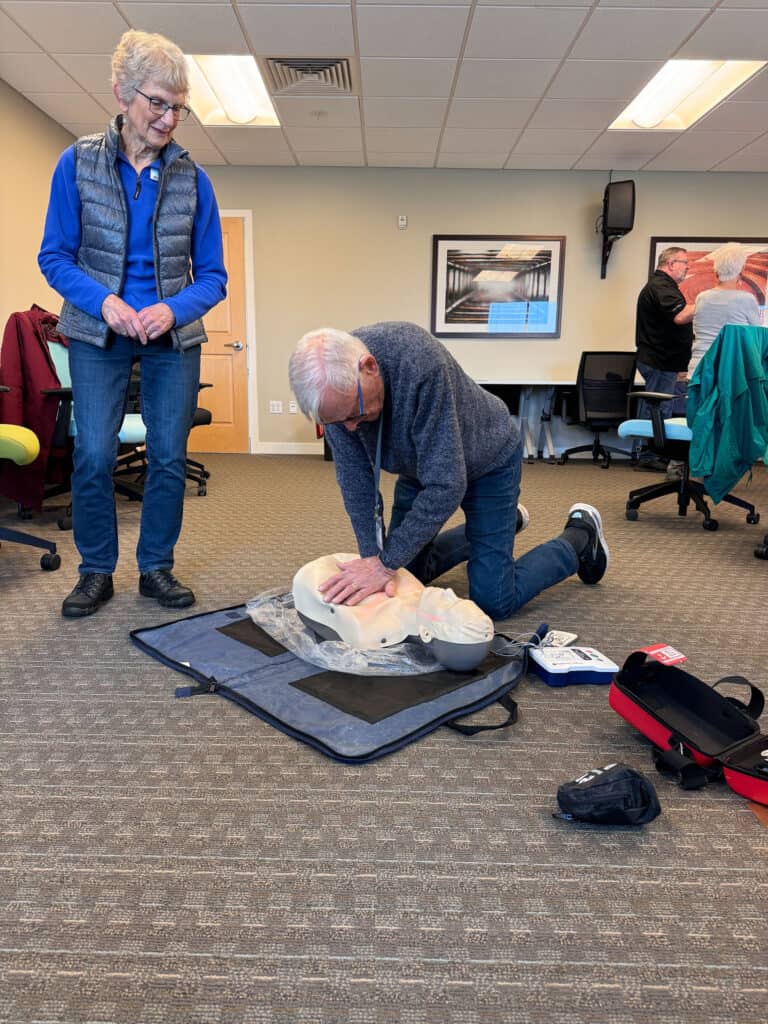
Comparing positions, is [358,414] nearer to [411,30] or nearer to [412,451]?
[412,451]

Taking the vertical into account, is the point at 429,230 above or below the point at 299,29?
below

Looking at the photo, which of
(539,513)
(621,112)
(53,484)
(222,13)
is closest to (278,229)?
(222,13)

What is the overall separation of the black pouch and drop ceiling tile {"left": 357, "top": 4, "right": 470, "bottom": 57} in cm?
334

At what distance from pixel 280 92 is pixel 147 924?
4.31m

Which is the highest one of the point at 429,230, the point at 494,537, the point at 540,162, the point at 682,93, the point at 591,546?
the point at 682,93

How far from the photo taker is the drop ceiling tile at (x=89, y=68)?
3.50 meters

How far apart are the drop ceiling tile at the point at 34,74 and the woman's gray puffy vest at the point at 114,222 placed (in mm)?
2565

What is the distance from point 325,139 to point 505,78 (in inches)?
58.1

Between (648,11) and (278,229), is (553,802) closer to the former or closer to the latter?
(648,11)

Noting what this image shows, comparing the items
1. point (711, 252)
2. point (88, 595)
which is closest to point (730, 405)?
point (88, 595)

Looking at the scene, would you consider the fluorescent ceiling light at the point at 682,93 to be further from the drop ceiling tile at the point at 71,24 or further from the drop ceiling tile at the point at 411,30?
the drop ceiling tile at the point at 71,24

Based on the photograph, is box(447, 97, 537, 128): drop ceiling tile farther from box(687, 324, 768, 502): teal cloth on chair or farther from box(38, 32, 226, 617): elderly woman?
box(38, 32, 226, 617): elderly woman

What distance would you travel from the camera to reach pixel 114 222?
5.48 ft

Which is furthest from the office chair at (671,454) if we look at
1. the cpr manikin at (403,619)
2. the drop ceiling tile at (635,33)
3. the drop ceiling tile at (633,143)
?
the drop ceiling tile at (633,143)
